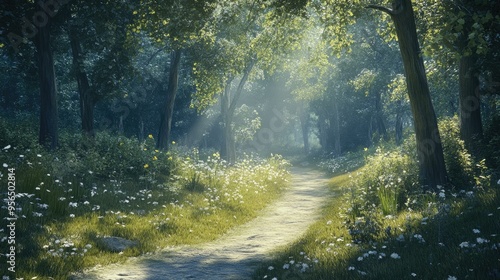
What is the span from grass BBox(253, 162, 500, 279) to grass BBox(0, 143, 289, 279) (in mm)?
3093

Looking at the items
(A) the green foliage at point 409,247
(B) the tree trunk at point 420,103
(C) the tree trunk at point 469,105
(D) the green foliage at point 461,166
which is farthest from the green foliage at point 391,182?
(C) the tree trunk at point 469,105

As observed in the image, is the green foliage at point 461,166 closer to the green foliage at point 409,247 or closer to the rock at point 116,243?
the green foliage at point 409,247

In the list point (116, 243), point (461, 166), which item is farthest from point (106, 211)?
point (461, 166)

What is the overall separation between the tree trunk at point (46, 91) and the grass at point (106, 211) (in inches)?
166

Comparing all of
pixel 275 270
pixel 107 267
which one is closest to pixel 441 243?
pixel 275 270

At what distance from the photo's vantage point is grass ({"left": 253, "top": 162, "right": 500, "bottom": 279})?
222 inches

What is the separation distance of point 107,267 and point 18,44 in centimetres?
1527

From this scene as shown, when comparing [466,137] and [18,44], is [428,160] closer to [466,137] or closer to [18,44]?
[466,137]

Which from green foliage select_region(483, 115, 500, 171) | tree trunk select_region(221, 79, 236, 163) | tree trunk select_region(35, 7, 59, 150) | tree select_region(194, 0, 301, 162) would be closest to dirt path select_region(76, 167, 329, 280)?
green foliage select_region(483, 115, 500, 171)

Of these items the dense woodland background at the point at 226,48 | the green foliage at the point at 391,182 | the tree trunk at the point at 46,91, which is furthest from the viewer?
the tree trunk at the point at 46,91

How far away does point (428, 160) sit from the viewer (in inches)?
481

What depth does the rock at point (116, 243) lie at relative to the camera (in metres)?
8.77

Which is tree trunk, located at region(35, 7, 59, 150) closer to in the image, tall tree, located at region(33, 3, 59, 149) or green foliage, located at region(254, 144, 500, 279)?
tall tree, located at region(33, 3, 59, 149)

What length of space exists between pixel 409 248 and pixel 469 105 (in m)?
10.4
